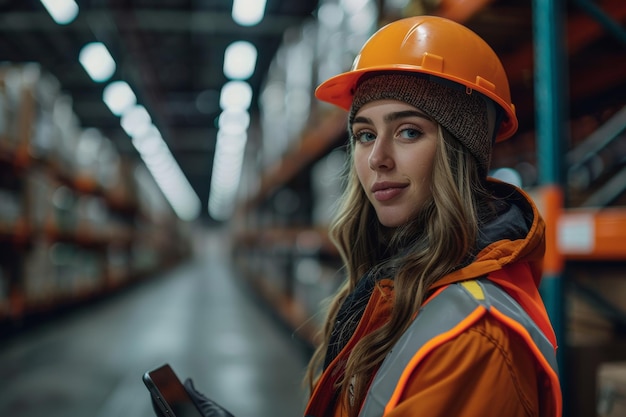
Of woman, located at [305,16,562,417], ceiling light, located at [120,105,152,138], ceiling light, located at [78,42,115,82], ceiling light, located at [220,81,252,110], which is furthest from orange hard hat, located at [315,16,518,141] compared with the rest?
ceiling light, located at [120,105,152,138]

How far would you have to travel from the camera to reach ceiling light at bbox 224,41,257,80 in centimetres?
921

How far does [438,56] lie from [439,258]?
0.40m

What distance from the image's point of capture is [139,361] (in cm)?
496

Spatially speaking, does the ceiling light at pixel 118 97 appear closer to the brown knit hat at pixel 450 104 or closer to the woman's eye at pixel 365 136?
the woman's eye at pixel 365 136

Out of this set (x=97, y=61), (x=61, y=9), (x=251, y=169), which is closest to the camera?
(x=61, y=9)

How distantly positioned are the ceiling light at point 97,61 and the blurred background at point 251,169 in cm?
4

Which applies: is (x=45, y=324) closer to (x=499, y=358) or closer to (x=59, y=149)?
(x=59, y=149)

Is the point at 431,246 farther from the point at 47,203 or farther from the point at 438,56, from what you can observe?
the point at 47,203

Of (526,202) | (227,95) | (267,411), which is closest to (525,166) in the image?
(267,411)

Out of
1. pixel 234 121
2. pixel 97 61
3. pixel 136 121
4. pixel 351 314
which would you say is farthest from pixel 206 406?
pixel 234 121

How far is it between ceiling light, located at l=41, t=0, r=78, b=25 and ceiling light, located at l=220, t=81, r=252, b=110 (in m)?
4.41

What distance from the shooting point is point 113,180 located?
9.93 meters

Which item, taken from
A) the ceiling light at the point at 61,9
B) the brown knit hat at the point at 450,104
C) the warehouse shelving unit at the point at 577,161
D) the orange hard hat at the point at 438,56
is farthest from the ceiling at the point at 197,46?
the brown knit hat at the point at 450,104

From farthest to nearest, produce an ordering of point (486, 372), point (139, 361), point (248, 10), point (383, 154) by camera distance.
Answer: point (248, 10) → point (139, 361) → point (383, 154) → point (486, 372)
